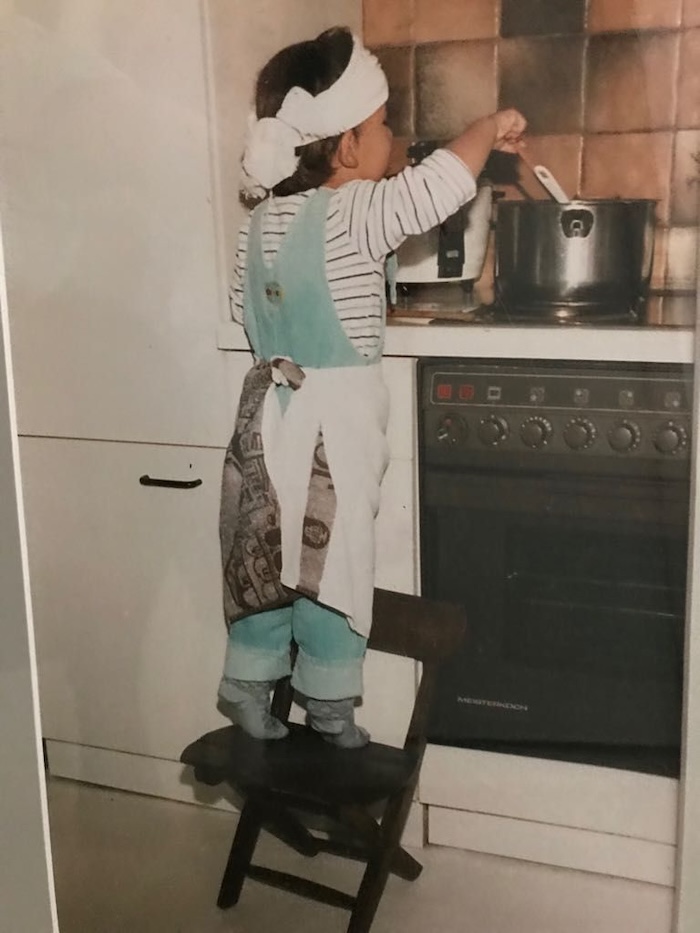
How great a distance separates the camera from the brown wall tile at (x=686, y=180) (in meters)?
0.78

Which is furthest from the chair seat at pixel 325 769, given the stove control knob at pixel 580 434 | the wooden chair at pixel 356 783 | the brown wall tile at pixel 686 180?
the brown wall tile at pixel 686 180

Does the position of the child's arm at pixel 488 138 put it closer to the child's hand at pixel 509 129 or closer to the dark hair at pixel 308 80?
the child's hand at pixel 509 129

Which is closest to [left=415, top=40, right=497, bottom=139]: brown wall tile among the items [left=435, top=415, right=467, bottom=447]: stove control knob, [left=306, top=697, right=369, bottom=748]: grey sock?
[left=435, top=415, right=467, bottom=447]: stove control knob

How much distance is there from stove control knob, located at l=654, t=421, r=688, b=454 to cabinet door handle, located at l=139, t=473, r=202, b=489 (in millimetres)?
442

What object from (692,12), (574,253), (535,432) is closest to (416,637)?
(535,432)

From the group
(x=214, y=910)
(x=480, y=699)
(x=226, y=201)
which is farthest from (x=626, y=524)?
(x=214, y=910)

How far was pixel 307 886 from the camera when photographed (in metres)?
0.97

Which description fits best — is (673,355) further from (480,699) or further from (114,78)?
(114,78)

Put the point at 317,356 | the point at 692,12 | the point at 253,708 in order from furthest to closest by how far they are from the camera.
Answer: the point at 253,708
the point at 317,356
the point at 692,12

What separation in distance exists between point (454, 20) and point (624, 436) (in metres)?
0.39

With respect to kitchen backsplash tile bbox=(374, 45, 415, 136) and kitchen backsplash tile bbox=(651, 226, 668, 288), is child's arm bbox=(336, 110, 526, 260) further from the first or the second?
kitchen backsplash tile bbox=(651, 226, 668, 288)

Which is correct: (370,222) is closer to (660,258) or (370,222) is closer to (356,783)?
(660,258)

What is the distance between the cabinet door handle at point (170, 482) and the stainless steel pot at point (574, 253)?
0.36 meters

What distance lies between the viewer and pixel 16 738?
101 centimetres
